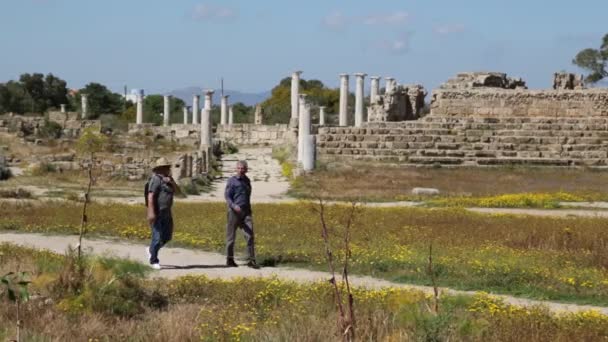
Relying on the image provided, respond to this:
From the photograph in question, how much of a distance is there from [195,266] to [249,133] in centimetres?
5932

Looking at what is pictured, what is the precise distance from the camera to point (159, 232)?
13242 mm

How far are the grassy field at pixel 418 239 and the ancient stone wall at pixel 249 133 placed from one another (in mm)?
47952

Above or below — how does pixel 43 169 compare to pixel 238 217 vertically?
below

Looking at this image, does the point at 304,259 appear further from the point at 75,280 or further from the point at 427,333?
the point at 427,333

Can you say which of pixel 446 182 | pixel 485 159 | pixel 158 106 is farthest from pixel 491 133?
pixel 158 106

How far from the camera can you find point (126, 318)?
9.36 m

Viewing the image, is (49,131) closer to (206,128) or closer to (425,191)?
(206,128)

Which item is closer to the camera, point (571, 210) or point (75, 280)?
point (75, 280)

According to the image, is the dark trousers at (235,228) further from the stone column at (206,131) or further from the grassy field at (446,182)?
the stone column at (206,131)

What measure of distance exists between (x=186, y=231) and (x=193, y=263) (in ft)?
11.6

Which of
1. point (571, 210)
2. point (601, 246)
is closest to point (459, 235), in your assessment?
point (601, 246)

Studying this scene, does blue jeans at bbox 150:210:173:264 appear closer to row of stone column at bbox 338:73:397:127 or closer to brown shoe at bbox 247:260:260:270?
brown shoe at bbox 247:260:260:270

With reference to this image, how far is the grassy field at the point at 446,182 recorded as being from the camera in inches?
1094

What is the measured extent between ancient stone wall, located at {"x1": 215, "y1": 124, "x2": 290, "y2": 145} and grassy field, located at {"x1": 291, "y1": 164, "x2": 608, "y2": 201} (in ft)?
120
